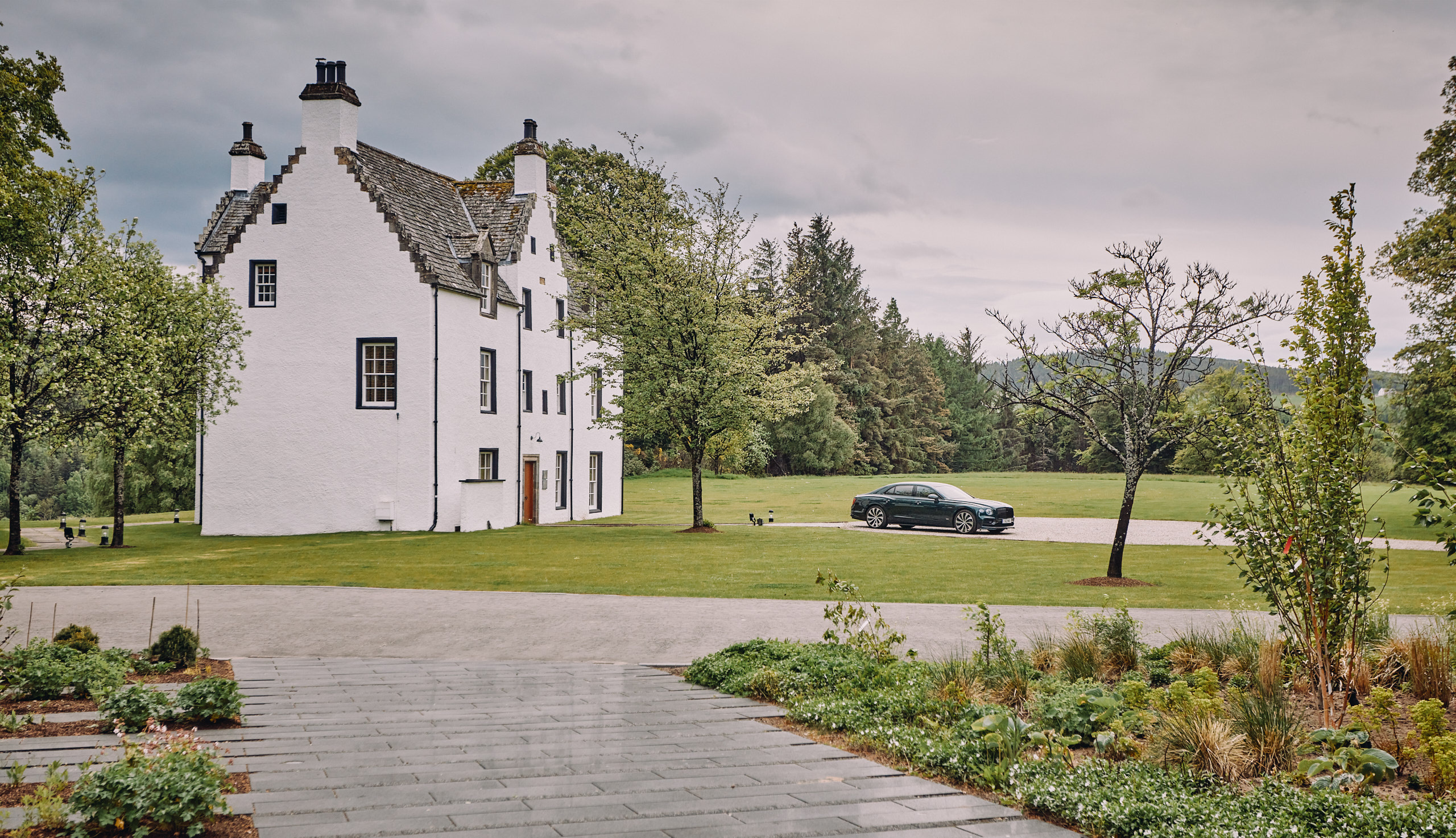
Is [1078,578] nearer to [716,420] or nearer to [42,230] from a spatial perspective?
[716,420]

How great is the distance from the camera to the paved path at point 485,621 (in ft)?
33.6

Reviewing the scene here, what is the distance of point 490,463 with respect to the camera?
30484 millimetres

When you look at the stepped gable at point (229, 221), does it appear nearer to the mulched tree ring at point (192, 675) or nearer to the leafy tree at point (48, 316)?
the leafy tree at point (48, 316)

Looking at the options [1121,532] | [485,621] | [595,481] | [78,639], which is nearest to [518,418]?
[595,481]

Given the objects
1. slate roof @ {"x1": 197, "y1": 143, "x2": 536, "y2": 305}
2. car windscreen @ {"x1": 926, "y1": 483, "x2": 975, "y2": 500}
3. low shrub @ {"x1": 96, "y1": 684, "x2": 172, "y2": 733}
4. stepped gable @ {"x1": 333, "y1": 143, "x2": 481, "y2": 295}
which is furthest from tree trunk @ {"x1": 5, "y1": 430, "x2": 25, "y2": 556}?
car windscreen @ {"x1": 926, "y1": 483, "x2": 975, "y2": 500}

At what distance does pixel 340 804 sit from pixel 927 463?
86.8 meters

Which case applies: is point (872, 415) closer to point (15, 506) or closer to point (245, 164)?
point (245, 164)

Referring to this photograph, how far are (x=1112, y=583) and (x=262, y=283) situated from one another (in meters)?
25.1

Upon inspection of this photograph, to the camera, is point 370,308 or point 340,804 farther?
point 370,308

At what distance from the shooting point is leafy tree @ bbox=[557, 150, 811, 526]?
27.7m

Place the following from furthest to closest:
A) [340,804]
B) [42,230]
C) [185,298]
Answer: [185,298] < [42,230] < [340,804]

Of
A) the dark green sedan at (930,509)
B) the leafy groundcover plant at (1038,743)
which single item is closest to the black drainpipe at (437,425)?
the dark green sedan at (930,509)

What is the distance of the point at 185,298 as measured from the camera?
2538 cm

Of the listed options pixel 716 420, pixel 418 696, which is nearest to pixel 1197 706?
pixel 418 696
